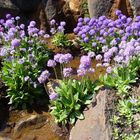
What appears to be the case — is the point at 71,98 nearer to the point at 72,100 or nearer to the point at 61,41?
the point at 72,100

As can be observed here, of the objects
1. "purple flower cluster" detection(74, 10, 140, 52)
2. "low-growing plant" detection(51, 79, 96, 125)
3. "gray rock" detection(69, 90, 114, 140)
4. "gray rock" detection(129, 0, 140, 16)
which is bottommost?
"gray rock" detection(69, 90, 114, 140)

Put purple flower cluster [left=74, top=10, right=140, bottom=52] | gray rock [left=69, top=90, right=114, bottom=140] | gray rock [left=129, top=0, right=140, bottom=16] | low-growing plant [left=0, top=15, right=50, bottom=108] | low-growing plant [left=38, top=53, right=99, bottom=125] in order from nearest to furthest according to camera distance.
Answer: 1. gray rock [left=69, top=90, right=114, bottom=140]
2. low-growing plant [left=38, top=53, right=99, bottom=125]
3. low-growing plant [left=0, top=15, right=50, bottom=108]
4. purple flower cluster [left=74, top=10, right=140, bottom=52]
5. gray rock [left=129, top=0, right=140, bottom=16]

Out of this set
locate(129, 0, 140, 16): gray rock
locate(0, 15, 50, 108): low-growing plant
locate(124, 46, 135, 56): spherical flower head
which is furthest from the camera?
locate(129, 0, 140, 16): gray rock

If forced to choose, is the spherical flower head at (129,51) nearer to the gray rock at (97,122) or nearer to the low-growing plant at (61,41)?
the gray rock at (97,122)

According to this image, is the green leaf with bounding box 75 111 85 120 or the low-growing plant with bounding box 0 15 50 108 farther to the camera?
the low-growing plant with bounding box 0 15 50 108

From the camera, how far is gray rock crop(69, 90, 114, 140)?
5.40 m

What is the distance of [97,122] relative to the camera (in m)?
5.57

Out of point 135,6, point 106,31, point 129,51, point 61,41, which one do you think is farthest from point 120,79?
point 135,6

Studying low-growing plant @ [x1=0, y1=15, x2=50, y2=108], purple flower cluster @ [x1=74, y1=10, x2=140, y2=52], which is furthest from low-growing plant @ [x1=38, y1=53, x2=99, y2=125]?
purple flower cluster @ [x1=74, y1=10, x2=140, y2=52]

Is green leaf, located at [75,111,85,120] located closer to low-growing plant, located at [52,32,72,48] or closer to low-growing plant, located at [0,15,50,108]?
low-growing plant, located at [0,15,50,108]

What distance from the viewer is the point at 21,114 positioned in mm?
6957

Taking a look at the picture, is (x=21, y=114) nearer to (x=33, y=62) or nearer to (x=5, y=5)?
(x=33, y=62)

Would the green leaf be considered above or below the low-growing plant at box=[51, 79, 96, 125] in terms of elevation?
below

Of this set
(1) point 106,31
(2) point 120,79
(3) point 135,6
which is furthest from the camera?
(3) point 135,6
